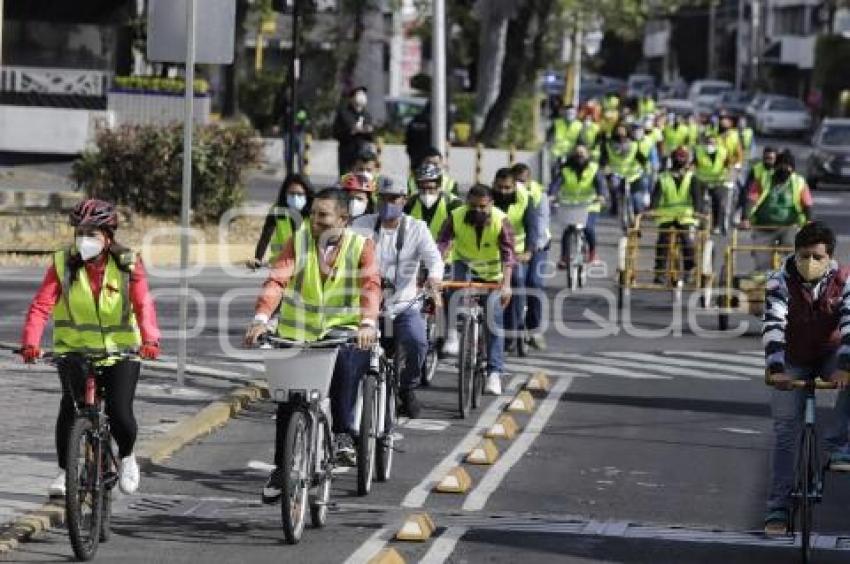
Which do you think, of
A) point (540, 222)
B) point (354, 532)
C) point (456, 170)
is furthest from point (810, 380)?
point (456, 170)

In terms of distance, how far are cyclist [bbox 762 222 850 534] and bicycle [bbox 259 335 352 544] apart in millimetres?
2242

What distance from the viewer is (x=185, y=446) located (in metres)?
15.4

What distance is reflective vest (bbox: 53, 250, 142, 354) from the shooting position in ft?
38.8

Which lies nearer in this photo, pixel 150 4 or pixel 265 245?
pixel 150 4

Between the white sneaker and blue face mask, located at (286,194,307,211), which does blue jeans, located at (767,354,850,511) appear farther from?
blue face mask, located at (286,194,307,211)

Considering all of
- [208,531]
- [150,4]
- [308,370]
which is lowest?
[208,531]

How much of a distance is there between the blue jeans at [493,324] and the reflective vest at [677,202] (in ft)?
26.6

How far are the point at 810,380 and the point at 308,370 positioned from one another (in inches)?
101

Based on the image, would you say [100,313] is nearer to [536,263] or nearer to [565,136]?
[536,263]

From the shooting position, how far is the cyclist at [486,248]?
18484 mm

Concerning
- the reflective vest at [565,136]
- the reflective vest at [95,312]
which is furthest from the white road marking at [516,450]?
the reflective vest at [565,136]

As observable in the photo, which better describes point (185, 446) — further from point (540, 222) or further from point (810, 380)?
point (540, 222)

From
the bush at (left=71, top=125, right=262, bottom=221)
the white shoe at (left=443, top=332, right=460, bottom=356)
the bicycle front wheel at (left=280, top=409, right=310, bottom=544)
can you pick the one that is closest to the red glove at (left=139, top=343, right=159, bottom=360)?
the bicycle front wheel at (left=280, top=409, right=310, bottom=544)

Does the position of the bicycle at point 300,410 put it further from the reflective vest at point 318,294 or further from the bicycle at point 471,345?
the bicycle at point 471,345
